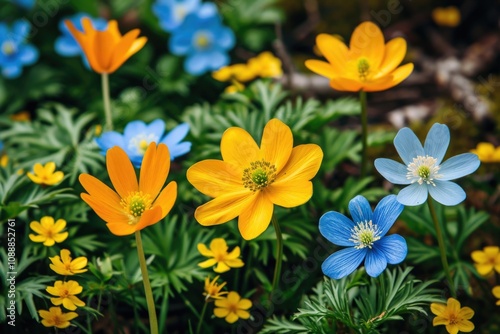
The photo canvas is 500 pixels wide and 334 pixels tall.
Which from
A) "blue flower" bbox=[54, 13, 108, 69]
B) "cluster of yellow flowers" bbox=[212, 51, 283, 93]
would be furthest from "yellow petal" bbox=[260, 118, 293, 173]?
"blue flower" bbox=[54, 13, 108, 69]

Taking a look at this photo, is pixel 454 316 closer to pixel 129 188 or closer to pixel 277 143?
pixel 277 143

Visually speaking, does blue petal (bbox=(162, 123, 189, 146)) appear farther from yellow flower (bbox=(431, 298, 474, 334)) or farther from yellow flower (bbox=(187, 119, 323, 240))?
yellow flower (bbox=(431, 298, 474, 334))

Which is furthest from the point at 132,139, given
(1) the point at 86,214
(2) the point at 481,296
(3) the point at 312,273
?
(2) the point at 481,296

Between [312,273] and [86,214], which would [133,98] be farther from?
[312,273]

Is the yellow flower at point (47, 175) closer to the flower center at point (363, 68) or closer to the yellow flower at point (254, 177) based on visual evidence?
the yellow flower at point (254, 177)

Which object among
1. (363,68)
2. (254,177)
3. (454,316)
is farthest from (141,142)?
(454,316)
